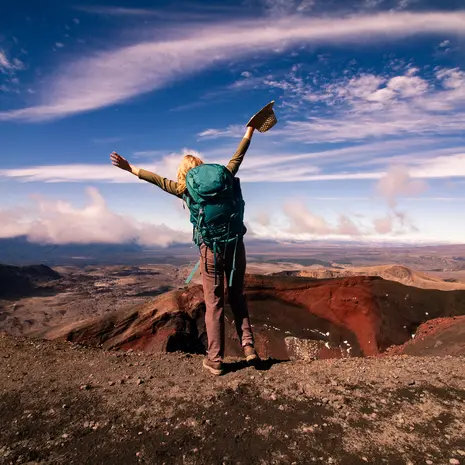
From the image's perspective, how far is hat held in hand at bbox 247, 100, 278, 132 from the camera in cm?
480

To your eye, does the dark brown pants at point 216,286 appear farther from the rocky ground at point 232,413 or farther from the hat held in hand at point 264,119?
Answer: the hat held in hand at point 264,119

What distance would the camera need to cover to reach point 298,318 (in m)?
14.3

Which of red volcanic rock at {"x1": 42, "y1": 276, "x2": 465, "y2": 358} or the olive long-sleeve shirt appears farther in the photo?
red volcanic rock at {"x1": 42, "y1": 276, "x2": 465, "y2": 358}

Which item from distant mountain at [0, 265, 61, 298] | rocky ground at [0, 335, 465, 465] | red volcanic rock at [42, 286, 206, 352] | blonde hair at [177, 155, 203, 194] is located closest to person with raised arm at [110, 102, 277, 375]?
blonde hair at [177, 155, 203, 194]

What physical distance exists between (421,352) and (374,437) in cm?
640

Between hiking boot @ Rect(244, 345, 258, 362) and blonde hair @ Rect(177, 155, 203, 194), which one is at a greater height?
blonde hair @ Rect(177, 155, 203, 194)

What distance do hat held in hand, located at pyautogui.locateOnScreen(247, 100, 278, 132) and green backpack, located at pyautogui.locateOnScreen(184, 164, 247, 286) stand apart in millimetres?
845

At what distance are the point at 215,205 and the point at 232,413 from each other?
2381 mm

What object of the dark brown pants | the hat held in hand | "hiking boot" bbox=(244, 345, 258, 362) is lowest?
"hiking boot" bbox=(244, 345, 258, 362)

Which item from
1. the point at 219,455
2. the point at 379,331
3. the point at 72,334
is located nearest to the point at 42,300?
the point at 72,334

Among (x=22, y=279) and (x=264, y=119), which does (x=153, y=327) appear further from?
(x=22, y=279)

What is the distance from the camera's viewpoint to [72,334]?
1388 cm

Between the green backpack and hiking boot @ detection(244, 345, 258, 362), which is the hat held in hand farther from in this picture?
hiking boot @ detection(244, 345, 258, 362)

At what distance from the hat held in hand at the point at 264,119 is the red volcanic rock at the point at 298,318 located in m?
8.64
